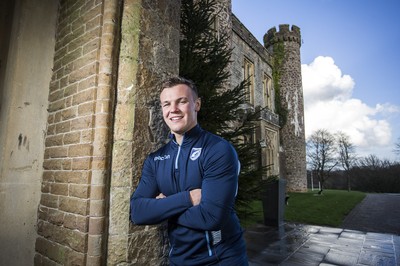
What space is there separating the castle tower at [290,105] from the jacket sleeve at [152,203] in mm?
19157

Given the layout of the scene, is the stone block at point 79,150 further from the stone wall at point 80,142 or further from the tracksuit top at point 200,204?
the tracksuit top at point 200,204

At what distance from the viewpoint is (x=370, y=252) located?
455 centimetres

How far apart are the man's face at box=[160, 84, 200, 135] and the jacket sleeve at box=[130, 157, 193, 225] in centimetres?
38

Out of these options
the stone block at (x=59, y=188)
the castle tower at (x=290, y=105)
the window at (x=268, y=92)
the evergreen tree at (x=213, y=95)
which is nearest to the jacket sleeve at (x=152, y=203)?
the stone block at (x=59, y=188)

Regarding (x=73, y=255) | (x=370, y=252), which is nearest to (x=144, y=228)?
(x=73, y=255)

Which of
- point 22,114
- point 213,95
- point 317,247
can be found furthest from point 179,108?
point 317,247

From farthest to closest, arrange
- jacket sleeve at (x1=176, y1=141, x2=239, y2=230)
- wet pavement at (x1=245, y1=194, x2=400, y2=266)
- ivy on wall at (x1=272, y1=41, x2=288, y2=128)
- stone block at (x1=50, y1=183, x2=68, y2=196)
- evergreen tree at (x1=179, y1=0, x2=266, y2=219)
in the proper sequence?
1. ivy on wall at (x1=272, y1=41, x2=288, y2=128)
2. wet pavement at (x1=245, y1=194, x2=400, y2=266)
3. evergreen tree at (x1=179, y1=0, x2=266, y2=219)
4. stone block at (x1=50, y1=183, x2=68, y2=196)
5. jacket sleeve at (x1=176, y1=141, x2=239, y2=230)

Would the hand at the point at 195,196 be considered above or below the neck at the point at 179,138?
below

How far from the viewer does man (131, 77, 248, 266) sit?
145cm

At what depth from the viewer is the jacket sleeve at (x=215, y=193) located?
Result: 142 centimetres

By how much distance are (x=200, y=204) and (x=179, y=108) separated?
0.71 m

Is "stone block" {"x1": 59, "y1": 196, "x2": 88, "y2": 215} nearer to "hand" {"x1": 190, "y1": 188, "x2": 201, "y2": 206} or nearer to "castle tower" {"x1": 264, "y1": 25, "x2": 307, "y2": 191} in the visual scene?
"hand" {"x1": 190, "y1": 188, "x2": 201, "y2": 206}

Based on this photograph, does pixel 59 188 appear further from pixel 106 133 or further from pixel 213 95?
pixel 213 95

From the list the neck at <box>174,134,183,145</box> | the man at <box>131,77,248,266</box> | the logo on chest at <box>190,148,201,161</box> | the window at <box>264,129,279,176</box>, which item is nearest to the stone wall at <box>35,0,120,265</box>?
the man at <box>131,77,248,266</box>
